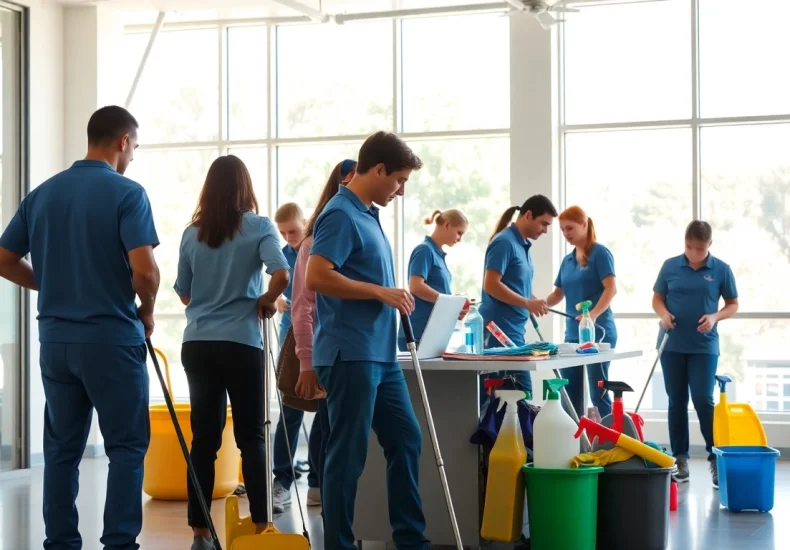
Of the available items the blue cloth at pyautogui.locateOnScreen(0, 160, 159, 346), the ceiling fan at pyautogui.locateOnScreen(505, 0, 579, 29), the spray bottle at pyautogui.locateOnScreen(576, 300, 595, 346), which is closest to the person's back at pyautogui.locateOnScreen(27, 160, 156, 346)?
the blue cloth at pyautogui.locateOnScreen(0, 160, 159, 346)

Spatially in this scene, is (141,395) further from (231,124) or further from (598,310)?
(231,124)

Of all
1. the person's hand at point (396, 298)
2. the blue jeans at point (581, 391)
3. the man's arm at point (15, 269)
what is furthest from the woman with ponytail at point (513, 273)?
the man's arm at point (15, 269)

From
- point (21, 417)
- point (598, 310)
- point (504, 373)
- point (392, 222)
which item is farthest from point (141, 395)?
point (392, 222)

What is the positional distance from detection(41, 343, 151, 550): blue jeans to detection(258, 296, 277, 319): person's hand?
0.54 m

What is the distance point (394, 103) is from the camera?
316 inches

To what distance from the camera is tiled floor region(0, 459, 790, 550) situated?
441cm

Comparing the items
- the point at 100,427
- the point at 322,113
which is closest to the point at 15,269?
the point at 100,427

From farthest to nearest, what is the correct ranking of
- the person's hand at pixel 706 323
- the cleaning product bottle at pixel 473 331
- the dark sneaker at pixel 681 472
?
the dark sneaker at pixel 681 472
the person's hand at pixel 706 323
the cleaning product bottle at pixel 473 331

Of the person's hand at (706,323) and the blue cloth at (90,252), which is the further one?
the person's hand at (706,323)

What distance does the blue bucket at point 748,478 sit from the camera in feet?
16.5

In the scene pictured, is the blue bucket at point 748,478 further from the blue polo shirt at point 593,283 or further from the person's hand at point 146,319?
the person's hand at point 146,319

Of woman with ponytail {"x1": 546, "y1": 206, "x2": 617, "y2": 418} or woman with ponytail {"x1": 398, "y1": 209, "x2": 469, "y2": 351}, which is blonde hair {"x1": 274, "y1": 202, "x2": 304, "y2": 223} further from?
woman with ponytail {"x1": 546, "y1": 206, "x2": 617, "y2": 418}

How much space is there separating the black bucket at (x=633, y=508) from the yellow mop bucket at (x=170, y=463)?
2197 millimetres

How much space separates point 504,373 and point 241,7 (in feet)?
13.2
